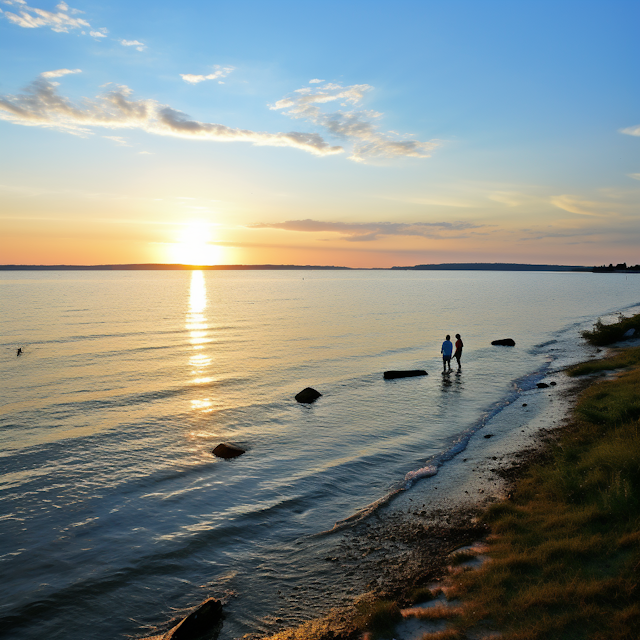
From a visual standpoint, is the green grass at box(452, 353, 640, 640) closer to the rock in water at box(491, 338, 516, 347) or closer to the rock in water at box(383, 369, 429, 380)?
the rock in water at box(383, 369, 429, 380)

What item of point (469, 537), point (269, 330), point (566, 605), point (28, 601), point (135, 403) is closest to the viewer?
point (566, 605)

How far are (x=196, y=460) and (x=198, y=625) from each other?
9.82m

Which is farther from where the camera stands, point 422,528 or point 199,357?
point 199,357

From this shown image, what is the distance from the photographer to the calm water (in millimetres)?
10383

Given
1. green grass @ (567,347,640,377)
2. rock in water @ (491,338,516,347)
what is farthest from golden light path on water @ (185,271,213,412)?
rock in water @ (491,338,516,347)

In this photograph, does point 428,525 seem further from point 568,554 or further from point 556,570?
point 556,570

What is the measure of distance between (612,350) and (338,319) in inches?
1511

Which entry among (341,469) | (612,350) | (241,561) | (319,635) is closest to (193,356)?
(341,469)

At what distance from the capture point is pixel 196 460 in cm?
1811

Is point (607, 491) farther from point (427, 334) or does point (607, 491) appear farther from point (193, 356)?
point (427, 334)

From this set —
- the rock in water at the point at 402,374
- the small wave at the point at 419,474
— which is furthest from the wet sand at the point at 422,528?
the rock in water at the point at 402,374

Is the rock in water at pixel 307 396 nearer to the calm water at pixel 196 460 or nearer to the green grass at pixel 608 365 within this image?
the calm water at pixel 196 460

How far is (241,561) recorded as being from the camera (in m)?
11.3

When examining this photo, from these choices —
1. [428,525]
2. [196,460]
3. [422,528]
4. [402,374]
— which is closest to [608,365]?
[402,374]
